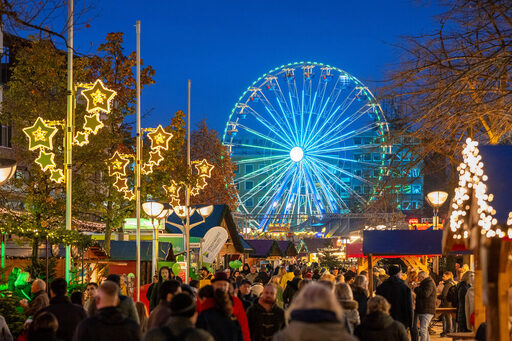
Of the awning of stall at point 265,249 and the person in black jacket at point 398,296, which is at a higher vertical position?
the awning of stall at point 265,249

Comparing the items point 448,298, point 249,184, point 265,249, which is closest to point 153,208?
point 448,298

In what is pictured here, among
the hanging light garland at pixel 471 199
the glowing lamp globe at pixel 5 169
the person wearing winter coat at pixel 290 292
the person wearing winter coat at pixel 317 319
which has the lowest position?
the person wearing winter coat at pixel 290 292

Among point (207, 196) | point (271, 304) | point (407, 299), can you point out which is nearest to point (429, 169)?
point (407, 299)

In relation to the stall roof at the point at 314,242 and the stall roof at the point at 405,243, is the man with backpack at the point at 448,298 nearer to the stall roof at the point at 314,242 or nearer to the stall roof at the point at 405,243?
the stall roof at the point at 405,243

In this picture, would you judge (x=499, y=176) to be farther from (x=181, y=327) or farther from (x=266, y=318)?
(x=181, y=327)

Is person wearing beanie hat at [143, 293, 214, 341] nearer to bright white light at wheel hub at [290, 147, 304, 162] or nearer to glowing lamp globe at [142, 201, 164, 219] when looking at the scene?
glowing lamp globe at [142, 201, 164, 219]

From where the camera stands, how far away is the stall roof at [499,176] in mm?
8477

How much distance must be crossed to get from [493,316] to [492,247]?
723 millimetres

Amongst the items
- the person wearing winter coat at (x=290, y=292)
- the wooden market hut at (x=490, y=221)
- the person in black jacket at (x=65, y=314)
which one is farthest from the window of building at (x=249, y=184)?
the person in black jacket at (x=65, y=314)

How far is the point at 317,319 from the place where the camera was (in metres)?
5.20

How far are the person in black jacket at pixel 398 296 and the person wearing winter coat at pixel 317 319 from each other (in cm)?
853

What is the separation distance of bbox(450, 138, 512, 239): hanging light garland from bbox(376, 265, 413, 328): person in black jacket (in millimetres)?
4115

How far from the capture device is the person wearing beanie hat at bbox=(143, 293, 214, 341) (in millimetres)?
6418

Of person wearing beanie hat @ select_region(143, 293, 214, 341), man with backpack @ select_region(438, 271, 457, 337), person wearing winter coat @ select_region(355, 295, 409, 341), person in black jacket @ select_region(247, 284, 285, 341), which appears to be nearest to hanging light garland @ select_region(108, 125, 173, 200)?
man with backpack @ select_region(438, 271, 457, 337)
